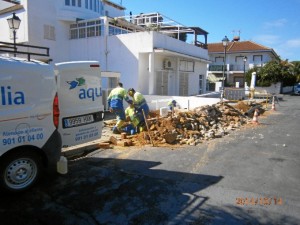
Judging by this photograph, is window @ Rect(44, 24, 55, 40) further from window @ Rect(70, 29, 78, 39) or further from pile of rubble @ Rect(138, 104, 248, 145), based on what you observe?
pile of rubble @ Rect(138, 104, 248, 145)

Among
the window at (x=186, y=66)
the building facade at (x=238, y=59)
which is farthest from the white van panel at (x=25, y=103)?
the building facade at (x=238, y=59)

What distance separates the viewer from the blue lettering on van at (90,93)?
5.65 metres

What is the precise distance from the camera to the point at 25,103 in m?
4.38

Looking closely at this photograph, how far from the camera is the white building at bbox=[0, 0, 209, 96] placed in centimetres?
1812

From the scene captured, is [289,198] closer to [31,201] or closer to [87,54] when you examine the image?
[31,201]

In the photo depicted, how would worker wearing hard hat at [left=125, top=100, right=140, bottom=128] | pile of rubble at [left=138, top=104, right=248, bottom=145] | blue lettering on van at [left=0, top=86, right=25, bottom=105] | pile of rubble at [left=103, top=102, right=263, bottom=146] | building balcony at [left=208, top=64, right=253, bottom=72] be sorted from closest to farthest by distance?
1. blue lettering on van at [left=0, top=86, right=25, bottom=105]
2. pile of rubble at [left=103, top=102, right=263, bottom=146]
3. pile of rubble at [left=138, top=104, right=248, bottom=145]
4. worker wearing hard hat at [left=125, top=100, right=140, bottom=128]
5. building balcony at [left=208, top=64, right=253, bottom=72]

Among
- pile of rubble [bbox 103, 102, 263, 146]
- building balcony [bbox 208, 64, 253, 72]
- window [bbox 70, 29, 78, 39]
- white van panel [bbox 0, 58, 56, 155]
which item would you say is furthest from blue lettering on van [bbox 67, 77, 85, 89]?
building balcony [bbox 208, 64, 253, 72]

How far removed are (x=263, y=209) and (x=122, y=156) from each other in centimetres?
367

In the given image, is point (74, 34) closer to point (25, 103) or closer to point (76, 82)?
point (76, 82)

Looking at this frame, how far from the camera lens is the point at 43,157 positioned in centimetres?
480

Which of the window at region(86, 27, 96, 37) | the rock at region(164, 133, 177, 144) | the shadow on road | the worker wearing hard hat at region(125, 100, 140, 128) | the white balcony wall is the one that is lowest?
the shadow on road

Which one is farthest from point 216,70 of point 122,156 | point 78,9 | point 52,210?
point 52,210

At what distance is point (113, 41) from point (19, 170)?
1581 centimetres

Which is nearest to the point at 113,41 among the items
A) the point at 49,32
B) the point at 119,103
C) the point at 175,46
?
the point at 175,46
